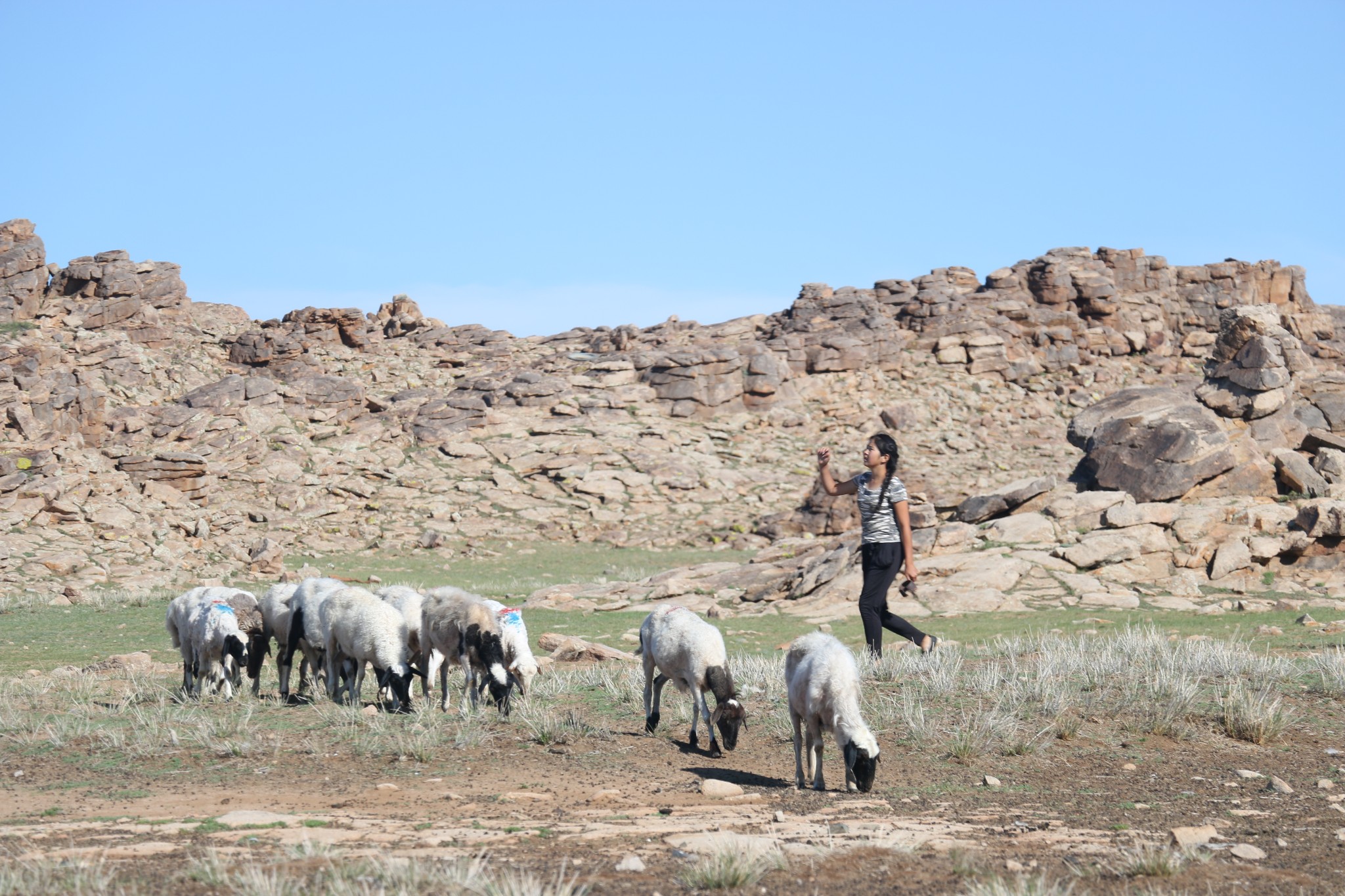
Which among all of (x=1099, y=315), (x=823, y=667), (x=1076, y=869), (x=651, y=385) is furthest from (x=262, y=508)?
(x=1099, y=315)

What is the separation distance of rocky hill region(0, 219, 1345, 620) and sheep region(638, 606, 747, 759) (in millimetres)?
11700

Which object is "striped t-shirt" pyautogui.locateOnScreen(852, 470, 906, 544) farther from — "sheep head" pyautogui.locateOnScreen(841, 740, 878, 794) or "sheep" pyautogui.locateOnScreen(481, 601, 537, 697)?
"sheep head" pyautogui.locateOnScreen(841, 740, 878, 794)

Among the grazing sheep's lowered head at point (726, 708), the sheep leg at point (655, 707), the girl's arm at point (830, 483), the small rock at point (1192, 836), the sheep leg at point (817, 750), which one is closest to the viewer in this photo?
the small rock at point (1192, 836)

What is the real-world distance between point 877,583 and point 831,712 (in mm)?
3827

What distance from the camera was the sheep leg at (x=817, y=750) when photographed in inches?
316

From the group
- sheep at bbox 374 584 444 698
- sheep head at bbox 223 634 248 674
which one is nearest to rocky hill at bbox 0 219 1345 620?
sheep at bbox 374 584 444 698

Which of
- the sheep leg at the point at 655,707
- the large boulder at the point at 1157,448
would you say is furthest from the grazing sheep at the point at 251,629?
the large boulder at the point at 1157,448

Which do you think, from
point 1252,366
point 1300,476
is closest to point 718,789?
point 1300,476

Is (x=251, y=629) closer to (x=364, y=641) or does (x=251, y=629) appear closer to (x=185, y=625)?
(x=185, y=625)

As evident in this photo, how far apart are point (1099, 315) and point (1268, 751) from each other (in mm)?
52657

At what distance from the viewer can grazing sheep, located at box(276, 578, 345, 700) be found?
480 inches

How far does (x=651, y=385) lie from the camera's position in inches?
1946

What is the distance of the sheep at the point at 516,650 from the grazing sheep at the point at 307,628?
201 cm

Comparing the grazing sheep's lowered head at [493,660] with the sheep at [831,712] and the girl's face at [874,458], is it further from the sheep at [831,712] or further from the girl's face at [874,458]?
the girl's face at [874,458]
